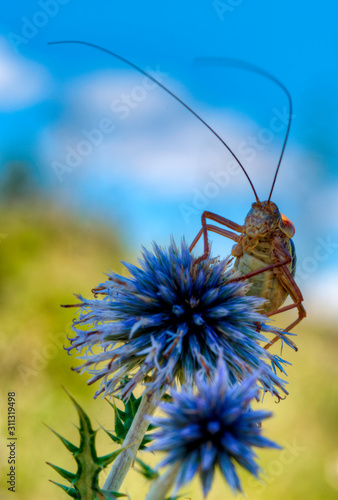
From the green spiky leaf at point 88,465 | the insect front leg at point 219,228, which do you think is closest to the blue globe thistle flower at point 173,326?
the green spiky leaf at point 88,465

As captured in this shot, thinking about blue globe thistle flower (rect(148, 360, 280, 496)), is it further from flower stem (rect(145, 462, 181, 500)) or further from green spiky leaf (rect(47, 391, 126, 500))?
green spiky leaf (rect(47, 391, 126, 500))

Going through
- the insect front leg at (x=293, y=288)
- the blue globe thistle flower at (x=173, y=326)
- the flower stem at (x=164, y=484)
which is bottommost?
the flower stem at (x=164, y=484)

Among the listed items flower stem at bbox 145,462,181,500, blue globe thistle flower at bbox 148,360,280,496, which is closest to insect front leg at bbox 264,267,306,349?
blue globe thistle flower at bbox 148,360,280,496

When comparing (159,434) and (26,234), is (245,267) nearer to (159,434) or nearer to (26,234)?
(159,434)

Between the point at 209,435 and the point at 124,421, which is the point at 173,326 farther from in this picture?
the point at 209,435

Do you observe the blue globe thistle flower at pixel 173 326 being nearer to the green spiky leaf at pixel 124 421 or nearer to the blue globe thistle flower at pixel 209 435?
the green spiky leaf at pixel 124 421

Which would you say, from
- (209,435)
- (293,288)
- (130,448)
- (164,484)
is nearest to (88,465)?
(130,448)

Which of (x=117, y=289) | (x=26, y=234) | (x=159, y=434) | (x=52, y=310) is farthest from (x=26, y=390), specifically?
(x=159, y=434)
